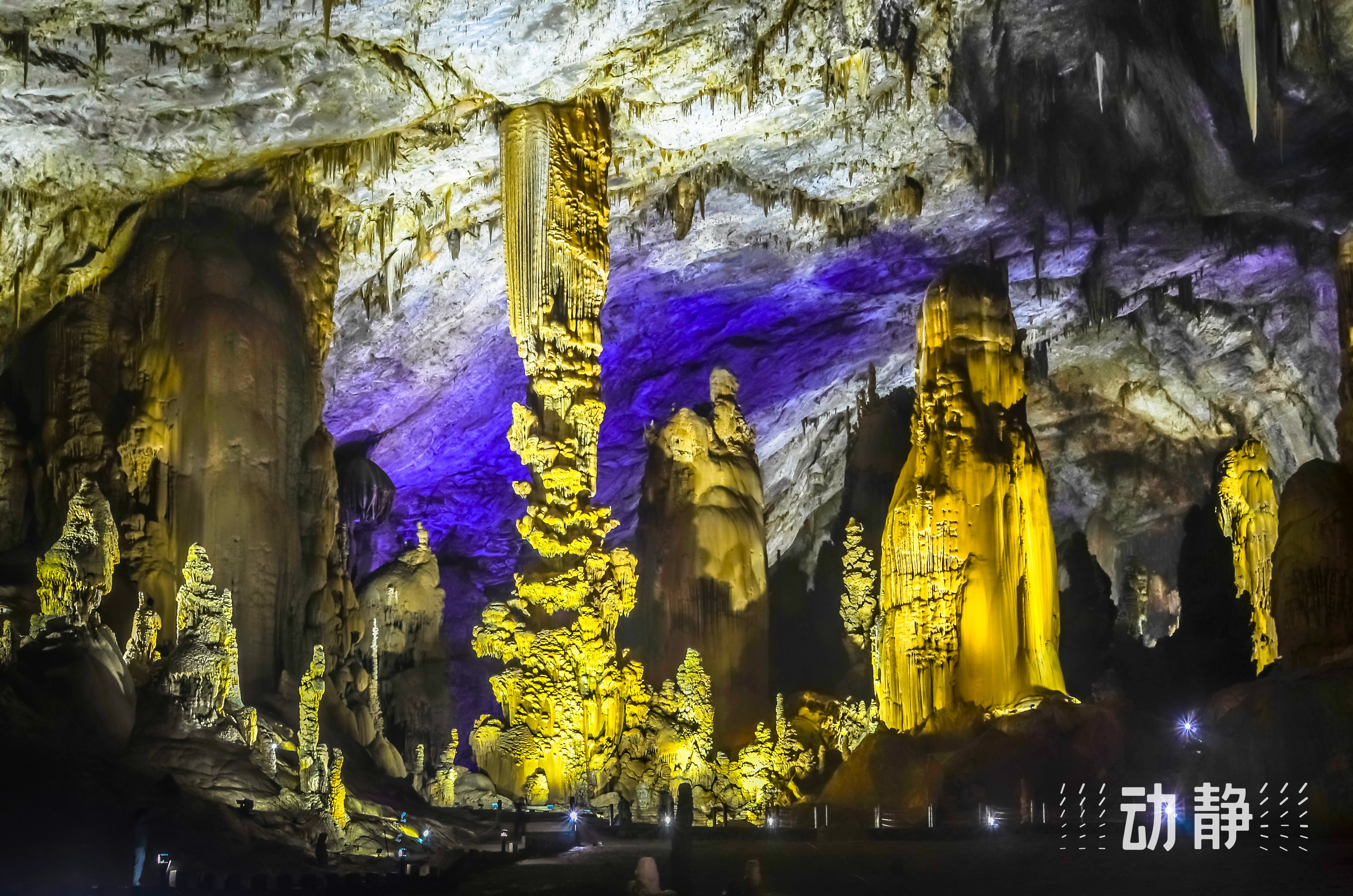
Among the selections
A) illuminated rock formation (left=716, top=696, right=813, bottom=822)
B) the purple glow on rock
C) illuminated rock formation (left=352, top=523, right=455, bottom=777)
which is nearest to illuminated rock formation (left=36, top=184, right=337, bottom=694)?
the purple glow on rock

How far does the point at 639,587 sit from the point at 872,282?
7.13 metres

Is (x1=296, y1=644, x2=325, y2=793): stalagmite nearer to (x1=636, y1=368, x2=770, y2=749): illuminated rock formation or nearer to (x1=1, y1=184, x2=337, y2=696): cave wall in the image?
(x1=1, y1=184, x2=337, y2=696): cave wall

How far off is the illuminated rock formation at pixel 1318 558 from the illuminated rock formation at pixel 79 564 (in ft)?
39.5

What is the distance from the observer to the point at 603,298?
17609 mm

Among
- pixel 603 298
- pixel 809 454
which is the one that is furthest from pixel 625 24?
pixel 809 454

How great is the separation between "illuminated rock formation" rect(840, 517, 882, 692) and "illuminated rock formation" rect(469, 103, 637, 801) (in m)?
10.8

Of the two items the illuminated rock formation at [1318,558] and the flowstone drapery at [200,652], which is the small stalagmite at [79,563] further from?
the illuminated rock formation at [1318,558]

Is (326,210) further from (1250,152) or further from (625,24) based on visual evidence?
(1250,152)

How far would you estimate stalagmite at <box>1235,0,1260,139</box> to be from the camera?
47.8 ft

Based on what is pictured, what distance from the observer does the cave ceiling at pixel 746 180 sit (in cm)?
1567

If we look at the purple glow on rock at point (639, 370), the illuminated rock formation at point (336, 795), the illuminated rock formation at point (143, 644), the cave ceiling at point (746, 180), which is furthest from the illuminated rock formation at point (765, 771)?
the illuminated rock formation at point (143, 644)

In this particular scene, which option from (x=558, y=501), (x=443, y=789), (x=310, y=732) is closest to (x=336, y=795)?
(x=310, y=732)

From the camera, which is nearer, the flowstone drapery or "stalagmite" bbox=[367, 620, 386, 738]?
the flowstone drapery

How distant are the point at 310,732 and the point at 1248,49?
11.2 m
